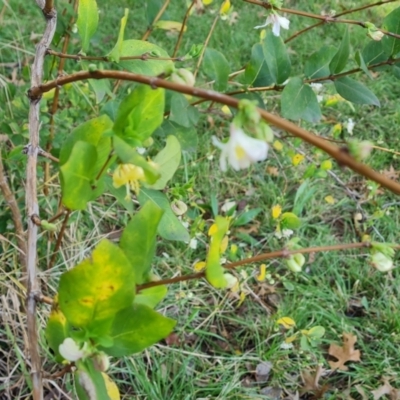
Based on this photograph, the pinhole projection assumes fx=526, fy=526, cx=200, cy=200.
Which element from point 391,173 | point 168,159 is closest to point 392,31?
point 168,159

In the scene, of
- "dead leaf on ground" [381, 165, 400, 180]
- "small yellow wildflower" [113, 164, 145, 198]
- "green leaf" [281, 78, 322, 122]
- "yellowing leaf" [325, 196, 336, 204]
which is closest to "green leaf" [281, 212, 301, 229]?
"green leaf" [281, 78, 322, 122]

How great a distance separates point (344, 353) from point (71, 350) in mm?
1164

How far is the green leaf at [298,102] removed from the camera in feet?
2.91

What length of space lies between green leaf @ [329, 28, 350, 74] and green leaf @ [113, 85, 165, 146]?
1.55 feet

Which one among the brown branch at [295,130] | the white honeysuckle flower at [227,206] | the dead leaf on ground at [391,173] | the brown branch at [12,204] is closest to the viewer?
the brown branch at [295,130]

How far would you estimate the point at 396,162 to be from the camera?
2.20m

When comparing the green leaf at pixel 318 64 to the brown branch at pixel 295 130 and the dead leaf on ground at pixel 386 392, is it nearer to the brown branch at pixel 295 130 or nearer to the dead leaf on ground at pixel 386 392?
the brown branch at pixel 295 130

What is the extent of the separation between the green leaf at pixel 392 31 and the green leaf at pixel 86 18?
534mm

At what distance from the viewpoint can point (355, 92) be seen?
0.96 m

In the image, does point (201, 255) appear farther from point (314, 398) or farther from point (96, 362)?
point (96, 362)

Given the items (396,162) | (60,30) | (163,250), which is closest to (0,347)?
(163,250)

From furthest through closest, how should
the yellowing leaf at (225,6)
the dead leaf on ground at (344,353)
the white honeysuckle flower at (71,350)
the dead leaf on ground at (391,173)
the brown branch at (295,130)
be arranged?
1. the dead leaf on ground at (391,173)
2. the dead leaf on ground at (344,353)
3. the yellowing leaf at (225,6)
4. the white honeysuckle flower at (71,350)
5. the brown branch at (295,130)

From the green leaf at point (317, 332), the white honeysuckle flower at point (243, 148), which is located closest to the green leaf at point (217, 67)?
the white honeysuckle flower at point (243, 148)

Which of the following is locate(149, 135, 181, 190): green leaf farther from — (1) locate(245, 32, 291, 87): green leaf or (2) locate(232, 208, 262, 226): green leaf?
(2) locate(232, 208, 262, 226): green leaf
